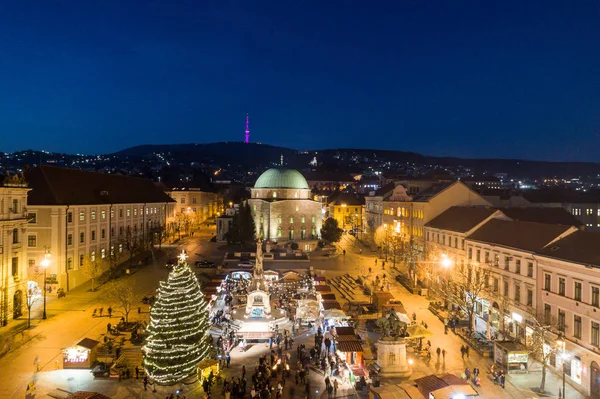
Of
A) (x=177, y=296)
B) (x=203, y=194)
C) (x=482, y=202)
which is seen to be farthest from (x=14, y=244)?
(x=203, y=194)

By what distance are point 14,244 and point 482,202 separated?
51.7 meters

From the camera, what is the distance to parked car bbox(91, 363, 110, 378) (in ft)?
80.4

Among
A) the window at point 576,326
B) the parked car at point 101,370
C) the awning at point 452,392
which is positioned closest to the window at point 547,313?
the window at point 576,326

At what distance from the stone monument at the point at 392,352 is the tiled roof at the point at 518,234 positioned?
12342mm

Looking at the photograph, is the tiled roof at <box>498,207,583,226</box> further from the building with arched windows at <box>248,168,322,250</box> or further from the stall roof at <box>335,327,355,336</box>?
the building with arched windows at <box>248,168,322,250</box>

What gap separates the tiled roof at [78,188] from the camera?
44.9m

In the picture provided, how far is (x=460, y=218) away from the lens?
46.3 m

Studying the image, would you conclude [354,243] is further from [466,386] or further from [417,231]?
[466,386]

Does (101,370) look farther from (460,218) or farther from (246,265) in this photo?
(460,218)

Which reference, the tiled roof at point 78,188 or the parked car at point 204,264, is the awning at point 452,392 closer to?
the tiled roof at point 78,188

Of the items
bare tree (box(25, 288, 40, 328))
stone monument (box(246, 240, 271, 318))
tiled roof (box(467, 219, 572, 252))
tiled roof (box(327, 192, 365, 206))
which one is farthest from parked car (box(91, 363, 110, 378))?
tiled roof (box(327, 192, 365, 206))

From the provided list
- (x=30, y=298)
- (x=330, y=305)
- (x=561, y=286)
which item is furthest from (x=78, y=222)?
(x=561, y=286)

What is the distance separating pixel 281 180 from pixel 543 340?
66066 mm

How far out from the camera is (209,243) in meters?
78.4
